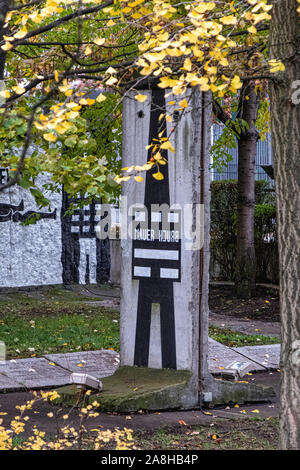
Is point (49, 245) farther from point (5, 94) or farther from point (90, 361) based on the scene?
point (5, 94)

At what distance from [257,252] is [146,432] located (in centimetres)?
970

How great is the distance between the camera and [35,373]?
7.48 m

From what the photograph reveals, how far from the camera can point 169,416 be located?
611 centimetres

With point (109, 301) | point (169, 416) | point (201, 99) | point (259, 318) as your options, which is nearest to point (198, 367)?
point (169, 416)

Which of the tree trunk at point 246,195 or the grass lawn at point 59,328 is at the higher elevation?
the tree trunk at point 246,195

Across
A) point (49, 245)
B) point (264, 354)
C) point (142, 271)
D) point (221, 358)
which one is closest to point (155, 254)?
point (142, 271)

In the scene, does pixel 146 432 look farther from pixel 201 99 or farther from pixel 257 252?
pixel 257 252

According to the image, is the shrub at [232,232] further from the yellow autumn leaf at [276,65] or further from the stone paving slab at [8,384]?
the yellow autumn leaf at [276,65]

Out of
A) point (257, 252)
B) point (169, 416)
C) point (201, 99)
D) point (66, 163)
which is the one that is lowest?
point (169, 416)

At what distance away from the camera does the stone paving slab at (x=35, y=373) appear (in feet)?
23.3

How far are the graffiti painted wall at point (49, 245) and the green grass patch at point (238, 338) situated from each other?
5242 millimetres

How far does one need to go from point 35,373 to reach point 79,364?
61 cm

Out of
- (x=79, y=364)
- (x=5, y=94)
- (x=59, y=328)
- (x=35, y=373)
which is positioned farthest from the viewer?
(x=59, y=328)

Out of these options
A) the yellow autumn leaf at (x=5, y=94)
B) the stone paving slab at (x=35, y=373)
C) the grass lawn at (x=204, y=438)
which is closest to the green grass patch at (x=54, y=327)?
the stone paving slab at (x=35, y=373)
